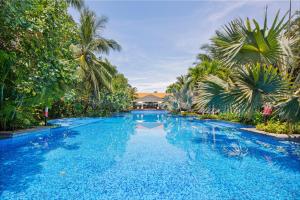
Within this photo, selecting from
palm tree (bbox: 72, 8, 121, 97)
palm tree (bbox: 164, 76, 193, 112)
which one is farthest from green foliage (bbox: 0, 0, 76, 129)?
palm tree (bbox: 164, 76, 193, 112)

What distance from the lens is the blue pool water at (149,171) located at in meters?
3.55

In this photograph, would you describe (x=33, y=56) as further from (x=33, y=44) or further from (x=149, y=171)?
(x=149, y=171)

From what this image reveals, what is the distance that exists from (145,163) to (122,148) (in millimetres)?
2096

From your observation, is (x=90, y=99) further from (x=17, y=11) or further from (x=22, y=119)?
(x=17, y=11)

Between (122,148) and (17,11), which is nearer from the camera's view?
(17,11)

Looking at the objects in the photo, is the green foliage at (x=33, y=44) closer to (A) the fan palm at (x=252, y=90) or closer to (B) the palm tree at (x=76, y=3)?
(A) the fan palm at (x=252, y=90)

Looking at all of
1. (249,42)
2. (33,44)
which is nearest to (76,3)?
(33,44)

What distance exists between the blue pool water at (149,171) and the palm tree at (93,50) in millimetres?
11006

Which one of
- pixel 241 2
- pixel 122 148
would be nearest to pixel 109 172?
pixel 122 148

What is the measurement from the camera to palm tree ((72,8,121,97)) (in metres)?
17.6

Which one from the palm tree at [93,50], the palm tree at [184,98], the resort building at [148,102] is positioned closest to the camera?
the palm tree at [93,50]

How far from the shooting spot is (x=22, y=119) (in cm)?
827

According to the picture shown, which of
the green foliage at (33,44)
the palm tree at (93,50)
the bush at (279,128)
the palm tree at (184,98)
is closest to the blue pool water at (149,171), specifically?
the bush at (279,128)

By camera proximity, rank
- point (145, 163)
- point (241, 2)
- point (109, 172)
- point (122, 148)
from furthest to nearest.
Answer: point (241, 2) → point (122, 148) → point (145, 163) → point (109, 172)
